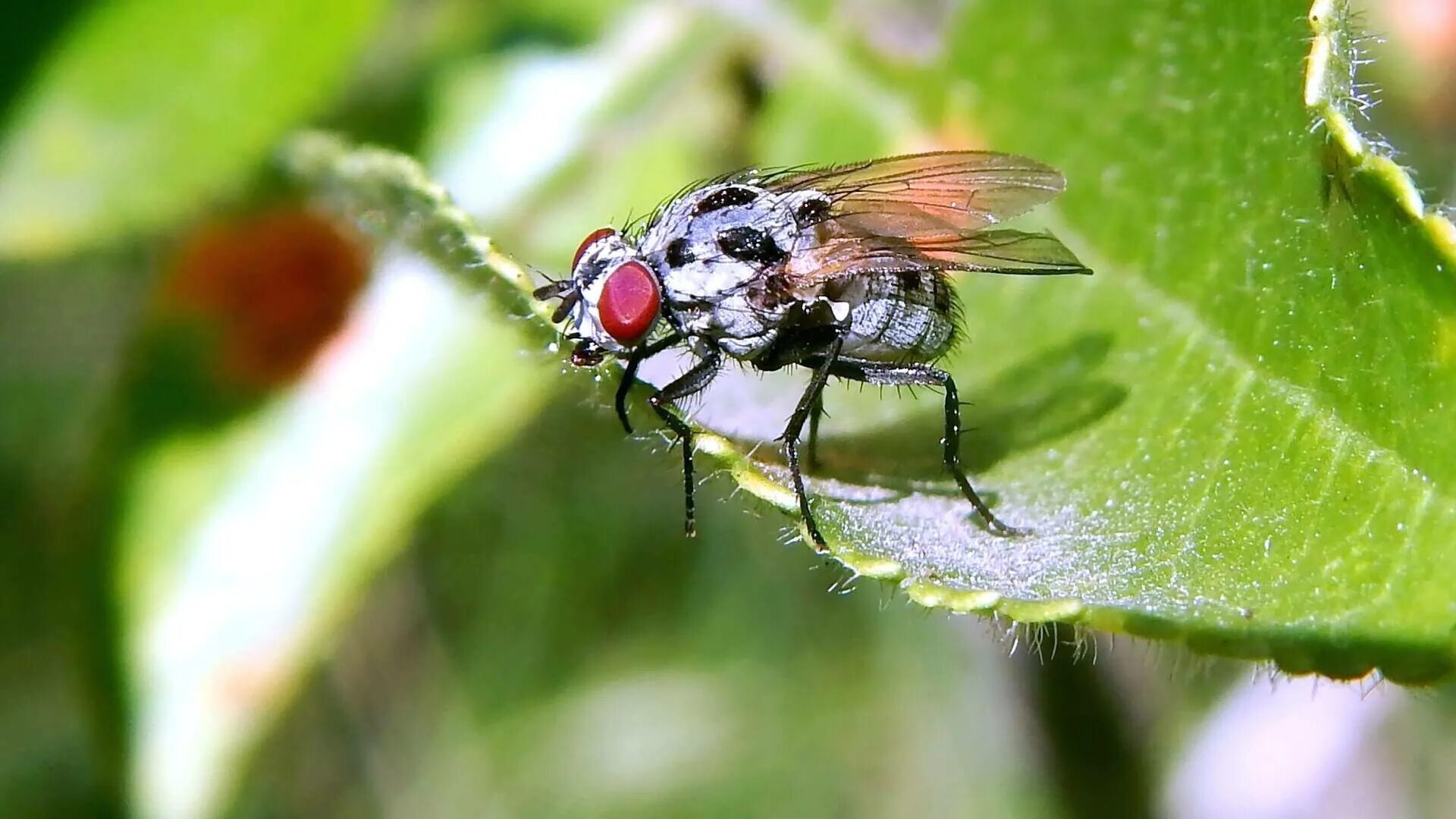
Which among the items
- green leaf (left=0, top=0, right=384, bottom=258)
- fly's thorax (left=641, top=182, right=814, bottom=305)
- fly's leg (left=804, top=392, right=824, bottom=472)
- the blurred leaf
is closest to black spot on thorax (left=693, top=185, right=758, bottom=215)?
fly's thorax (left=641, top=182, right=814, bottom=305)

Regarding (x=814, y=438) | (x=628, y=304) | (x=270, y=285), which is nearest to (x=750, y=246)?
(x=628, y=304)

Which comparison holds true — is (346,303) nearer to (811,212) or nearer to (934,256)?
(811,212)

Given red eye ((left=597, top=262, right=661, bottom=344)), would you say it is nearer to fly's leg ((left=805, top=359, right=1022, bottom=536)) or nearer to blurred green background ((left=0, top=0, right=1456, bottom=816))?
blurred green background ((left=0, top=0, right=1456, bottom=816))

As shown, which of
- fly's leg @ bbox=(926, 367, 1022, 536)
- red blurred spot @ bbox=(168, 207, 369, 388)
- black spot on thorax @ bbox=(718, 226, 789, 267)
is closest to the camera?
fly's leg @ bbox=(926, 367, 1022, 536)

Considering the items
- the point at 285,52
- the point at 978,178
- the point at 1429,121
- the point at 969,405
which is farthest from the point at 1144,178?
the point at 1429,121

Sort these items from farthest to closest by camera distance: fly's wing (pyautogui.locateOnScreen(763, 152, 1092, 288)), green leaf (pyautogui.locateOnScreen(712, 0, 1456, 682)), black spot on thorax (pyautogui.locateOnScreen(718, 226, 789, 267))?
1. black spot on thorax (pyautogui.locateOnScreen(718, 226, 789, 267))
2. fly's wing (pyautogui.locateOnScreen(763, 152, 1092, 288))
3. green leaf (pyautogui.locateOnScreen(712, 0, 1456, 682))

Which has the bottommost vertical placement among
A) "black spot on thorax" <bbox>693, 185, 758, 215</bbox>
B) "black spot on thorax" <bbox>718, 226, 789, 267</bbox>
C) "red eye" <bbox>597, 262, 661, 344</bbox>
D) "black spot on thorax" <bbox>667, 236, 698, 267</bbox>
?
"red eye" <bbox>597, 262, 661, 344</bbox>

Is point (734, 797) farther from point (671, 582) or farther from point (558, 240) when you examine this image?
point (558, 240)
